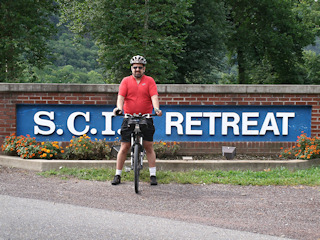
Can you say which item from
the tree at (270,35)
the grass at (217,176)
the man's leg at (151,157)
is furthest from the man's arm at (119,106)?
the tree at (270,35)

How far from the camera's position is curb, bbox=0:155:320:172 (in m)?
8.43

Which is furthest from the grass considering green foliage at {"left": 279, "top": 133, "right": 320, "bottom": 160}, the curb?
green foliage at {"left": 279, "top": 133, "right": 320, "bottom": 160}

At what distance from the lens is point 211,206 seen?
5.99 metres

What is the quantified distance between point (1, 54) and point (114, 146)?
1648 centimetres

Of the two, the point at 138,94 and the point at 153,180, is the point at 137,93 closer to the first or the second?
the point at 138,94


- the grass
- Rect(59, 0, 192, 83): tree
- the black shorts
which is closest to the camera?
the black shorts

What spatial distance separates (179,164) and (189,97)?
5.28 ft

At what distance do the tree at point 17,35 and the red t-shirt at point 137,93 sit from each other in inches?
685

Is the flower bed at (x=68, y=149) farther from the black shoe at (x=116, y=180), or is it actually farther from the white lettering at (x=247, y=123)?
the black shoe at (x=116, y=180)

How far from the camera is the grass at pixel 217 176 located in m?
7.48

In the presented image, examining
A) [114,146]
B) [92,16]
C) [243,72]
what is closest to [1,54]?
[92,16]

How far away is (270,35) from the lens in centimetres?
3672

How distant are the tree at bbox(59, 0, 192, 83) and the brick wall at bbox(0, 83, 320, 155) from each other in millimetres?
14286

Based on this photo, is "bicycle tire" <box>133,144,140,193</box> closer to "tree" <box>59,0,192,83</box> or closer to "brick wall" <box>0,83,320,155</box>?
"brick wall" <box>0,83,320,155</box>
